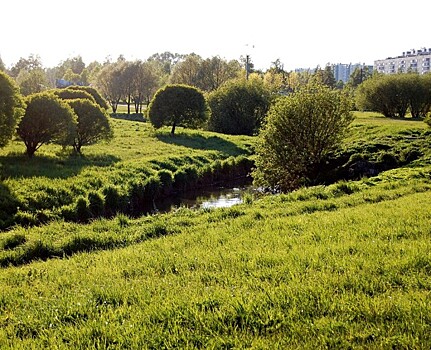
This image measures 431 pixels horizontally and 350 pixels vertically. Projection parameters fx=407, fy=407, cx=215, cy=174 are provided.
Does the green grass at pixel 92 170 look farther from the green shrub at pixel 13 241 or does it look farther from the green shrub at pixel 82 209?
the green shrub at pixel 13 241

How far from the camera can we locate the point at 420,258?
699 cm

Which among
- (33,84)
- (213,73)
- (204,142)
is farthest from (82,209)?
(213,73)

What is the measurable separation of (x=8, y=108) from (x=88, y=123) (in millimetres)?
8806

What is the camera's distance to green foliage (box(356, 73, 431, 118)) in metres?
51.5

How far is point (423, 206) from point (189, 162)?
21363 millimetres

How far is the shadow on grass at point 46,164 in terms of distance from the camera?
19.6 metres

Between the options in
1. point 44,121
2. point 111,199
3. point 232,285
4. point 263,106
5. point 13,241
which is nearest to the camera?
point 232,285

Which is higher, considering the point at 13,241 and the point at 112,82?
the point at 112,82

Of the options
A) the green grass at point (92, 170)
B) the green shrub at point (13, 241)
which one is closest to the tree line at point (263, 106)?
the green grass at point (92, 170)

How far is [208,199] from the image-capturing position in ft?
82.1

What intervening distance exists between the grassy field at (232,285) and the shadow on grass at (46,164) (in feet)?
27.7

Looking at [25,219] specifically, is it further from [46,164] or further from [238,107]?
[238,107]

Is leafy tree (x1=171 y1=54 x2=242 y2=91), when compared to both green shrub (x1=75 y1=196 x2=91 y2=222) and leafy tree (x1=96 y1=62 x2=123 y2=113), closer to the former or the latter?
leafy tree (x1=96 y1=62 x2=123 y2=113)

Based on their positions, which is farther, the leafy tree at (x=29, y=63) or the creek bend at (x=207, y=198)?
the leafy tree at (x=29, y=63)
